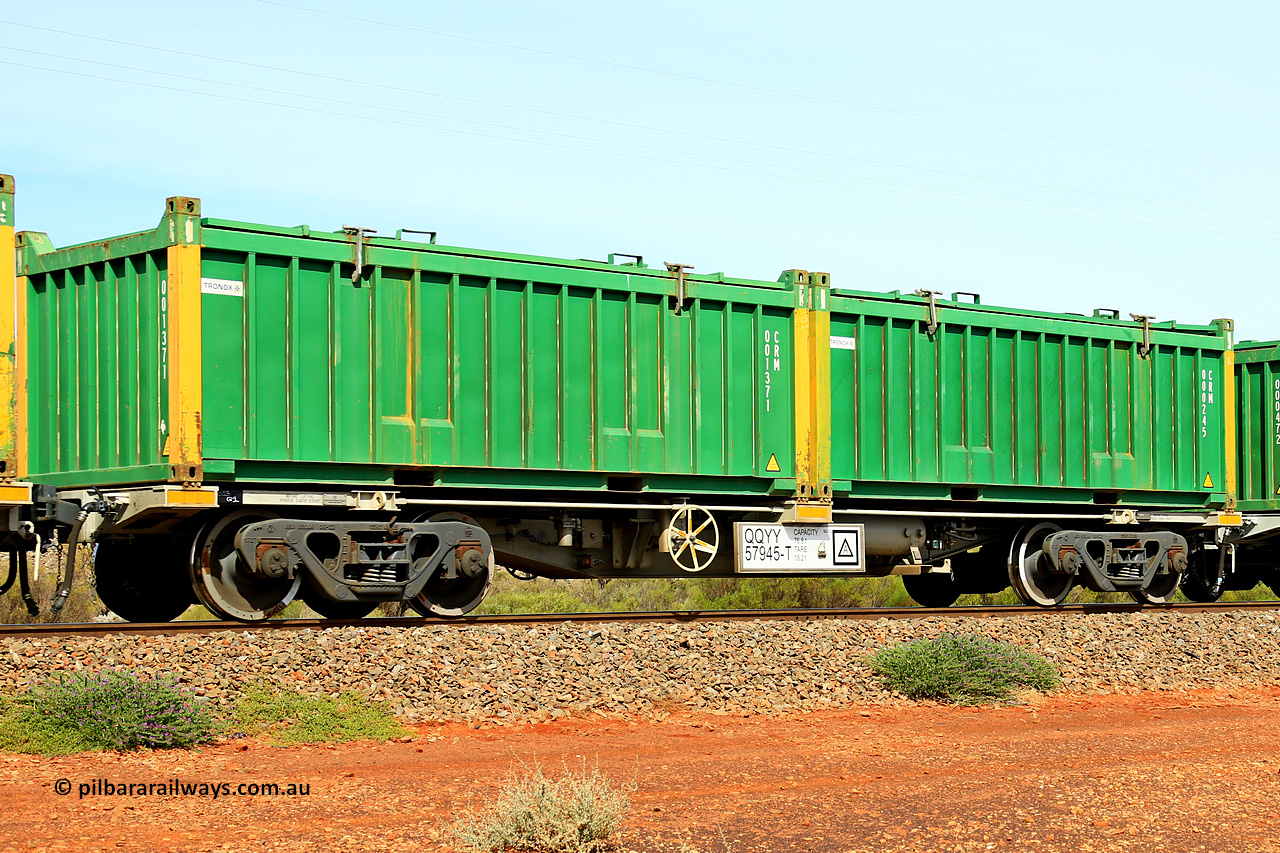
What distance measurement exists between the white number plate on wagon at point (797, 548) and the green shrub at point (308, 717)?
5.75 metres

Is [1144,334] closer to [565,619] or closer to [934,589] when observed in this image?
[934,589]

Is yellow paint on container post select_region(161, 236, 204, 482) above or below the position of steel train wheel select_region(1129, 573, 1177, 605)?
above

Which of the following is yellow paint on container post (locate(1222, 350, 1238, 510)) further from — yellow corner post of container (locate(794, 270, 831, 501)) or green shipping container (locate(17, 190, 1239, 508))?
yellow corner post of container (locate(794, 270, 831, 501))

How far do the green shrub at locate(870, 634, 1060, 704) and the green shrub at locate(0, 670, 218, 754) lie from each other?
5547 mm

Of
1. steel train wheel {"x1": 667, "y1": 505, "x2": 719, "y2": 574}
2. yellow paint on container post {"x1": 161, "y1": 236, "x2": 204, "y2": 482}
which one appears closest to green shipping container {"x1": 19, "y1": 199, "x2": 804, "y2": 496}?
yellow paint on container post {"x1": 161, "y1": 236, "x2": 204, "y2": 482}

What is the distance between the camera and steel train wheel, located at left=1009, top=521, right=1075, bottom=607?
1589cm

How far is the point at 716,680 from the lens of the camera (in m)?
10.5

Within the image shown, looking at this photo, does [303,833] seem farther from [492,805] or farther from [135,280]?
[135,280]

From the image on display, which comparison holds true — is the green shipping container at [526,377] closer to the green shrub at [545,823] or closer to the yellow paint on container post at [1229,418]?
the yellow paint on container post at [1229,418]

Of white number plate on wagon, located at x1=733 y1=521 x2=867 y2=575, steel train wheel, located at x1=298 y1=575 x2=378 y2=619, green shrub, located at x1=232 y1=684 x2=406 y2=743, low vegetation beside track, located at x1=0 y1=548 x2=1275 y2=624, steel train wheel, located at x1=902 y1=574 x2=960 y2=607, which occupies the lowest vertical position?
low vegetation beside track, located at x1=0 y1=548 x2=1275 y2=624

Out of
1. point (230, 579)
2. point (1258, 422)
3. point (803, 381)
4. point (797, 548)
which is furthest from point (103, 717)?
point (1258, 422)

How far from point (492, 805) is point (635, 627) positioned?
16.8ft

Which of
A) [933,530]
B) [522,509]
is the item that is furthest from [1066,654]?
[522,509]

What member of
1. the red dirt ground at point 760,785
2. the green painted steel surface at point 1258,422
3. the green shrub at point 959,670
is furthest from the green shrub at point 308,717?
the green painted steel surface at point 1258,422
